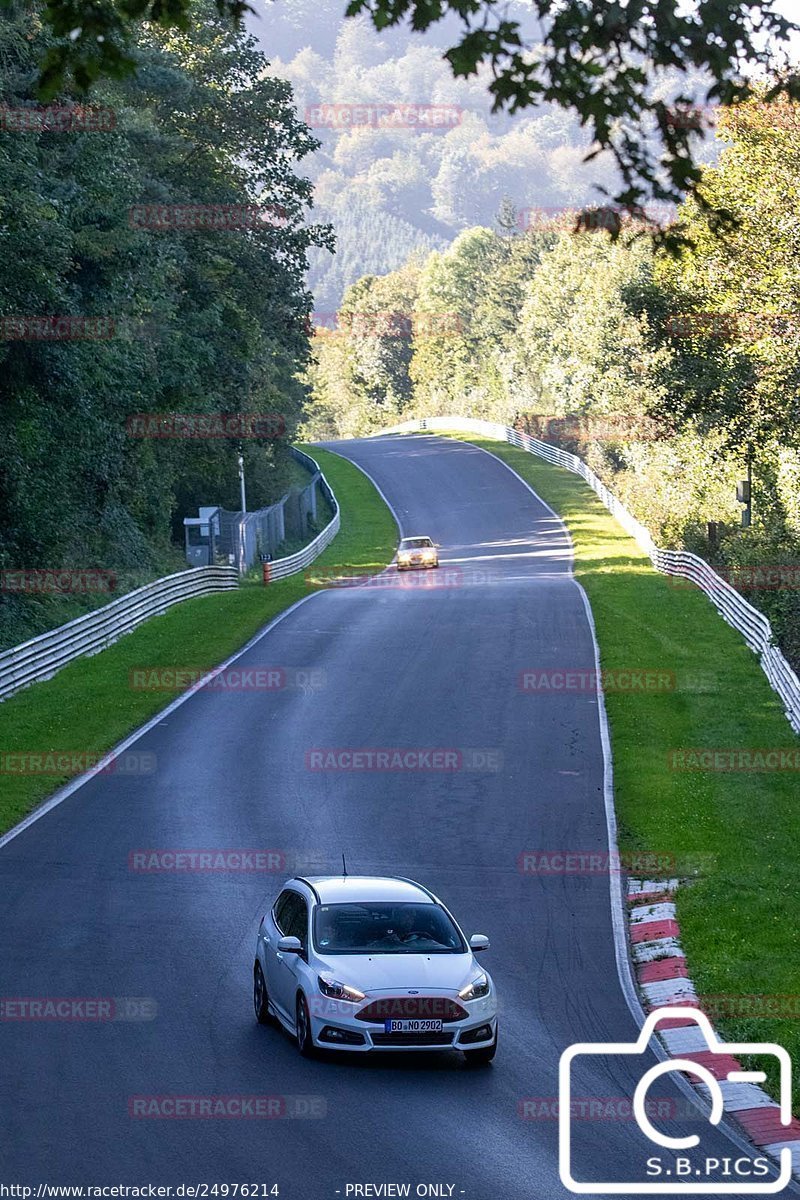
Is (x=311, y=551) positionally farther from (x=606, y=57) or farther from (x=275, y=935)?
(x=606, y=57)

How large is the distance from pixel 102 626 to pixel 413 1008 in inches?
1052

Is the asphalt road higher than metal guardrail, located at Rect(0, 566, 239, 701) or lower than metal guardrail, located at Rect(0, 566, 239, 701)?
lower

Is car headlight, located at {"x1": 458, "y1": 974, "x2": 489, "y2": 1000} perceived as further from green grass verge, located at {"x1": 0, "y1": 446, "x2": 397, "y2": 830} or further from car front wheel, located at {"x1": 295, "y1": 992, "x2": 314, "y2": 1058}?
green grass verge, located at {"x1": 0, "y1": 446, "x2": 397, "y2": 830}

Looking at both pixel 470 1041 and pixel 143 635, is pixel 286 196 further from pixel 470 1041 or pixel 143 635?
pixel 470 1041

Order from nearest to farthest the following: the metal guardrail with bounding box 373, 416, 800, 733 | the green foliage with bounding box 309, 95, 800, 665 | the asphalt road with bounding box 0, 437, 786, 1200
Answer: the asphalt road with bounding box 0, 437, 786, 1200 < the metal guardrail with bounding box 373, 416, 800, 733 < the green foliage with bounding box 309, 95, 800, 665

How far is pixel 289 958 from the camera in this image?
1305cm

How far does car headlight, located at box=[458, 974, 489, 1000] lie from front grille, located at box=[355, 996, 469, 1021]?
118 mm

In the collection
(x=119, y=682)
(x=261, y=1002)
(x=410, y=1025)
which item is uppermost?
(x=410, y=1025)

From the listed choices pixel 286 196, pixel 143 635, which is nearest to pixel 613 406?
pixel 286 196

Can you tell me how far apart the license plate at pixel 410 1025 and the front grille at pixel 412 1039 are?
0.12ft

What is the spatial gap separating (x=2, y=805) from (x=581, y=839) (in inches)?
349

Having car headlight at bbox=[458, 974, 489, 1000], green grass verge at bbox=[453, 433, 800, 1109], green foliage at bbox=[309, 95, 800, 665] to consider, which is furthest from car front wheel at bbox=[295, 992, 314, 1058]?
green foliage at bbox=[309, 95, 800, 665]

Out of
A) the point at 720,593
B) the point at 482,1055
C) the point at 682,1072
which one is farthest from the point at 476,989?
the point at 720,593

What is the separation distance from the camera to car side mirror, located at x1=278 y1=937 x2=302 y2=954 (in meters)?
12.9
